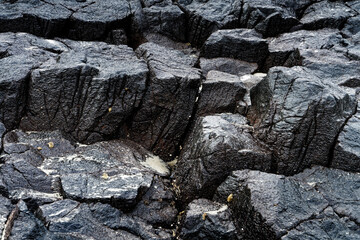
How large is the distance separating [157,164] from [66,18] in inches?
147

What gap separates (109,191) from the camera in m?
5.00

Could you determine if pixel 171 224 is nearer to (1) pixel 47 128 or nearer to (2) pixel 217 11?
(1) pixel 47 128

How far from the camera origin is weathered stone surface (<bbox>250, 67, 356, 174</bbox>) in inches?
204

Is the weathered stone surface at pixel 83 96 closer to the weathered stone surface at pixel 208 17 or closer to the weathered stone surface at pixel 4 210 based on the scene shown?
the weathered stone surface at pixel 4 210

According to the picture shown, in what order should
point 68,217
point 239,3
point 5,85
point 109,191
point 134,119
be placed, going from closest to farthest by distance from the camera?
point 68,217, point 109,191, point 5,85, point 134,119, point 239,3

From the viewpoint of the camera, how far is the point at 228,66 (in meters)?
7.54

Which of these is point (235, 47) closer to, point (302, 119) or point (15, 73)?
point (302, 119)

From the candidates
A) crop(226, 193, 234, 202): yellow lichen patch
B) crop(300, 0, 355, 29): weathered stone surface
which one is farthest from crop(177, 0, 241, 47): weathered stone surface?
crop(226, 193, 234, 202): yellow lichen patch

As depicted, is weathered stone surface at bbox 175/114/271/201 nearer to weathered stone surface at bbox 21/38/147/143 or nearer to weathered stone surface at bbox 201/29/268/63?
weathered stone surface at bbox 21/38/147/143

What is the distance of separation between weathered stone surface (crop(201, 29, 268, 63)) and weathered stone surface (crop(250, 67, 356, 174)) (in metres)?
2.22

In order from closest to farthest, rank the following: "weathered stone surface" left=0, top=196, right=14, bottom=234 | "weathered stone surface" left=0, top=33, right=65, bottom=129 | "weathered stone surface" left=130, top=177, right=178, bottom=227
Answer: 1. "weathered stone surface" left=0, top=196, right=14, bottom=234
2. "weathered stone surface" left=130, top=177, right=178, bottom=227
3. "weathered stone surface" left=0, top=33, right=65, bottom=129

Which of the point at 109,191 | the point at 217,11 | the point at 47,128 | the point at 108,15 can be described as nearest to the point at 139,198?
the point at 109,191

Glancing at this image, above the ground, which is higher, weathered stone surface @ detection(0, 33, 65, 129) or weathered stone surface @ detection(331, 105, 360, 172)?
weathered stone surface @ detection(331, 105, 360, 172)

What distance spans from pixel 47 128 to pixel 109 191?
6.17ft
